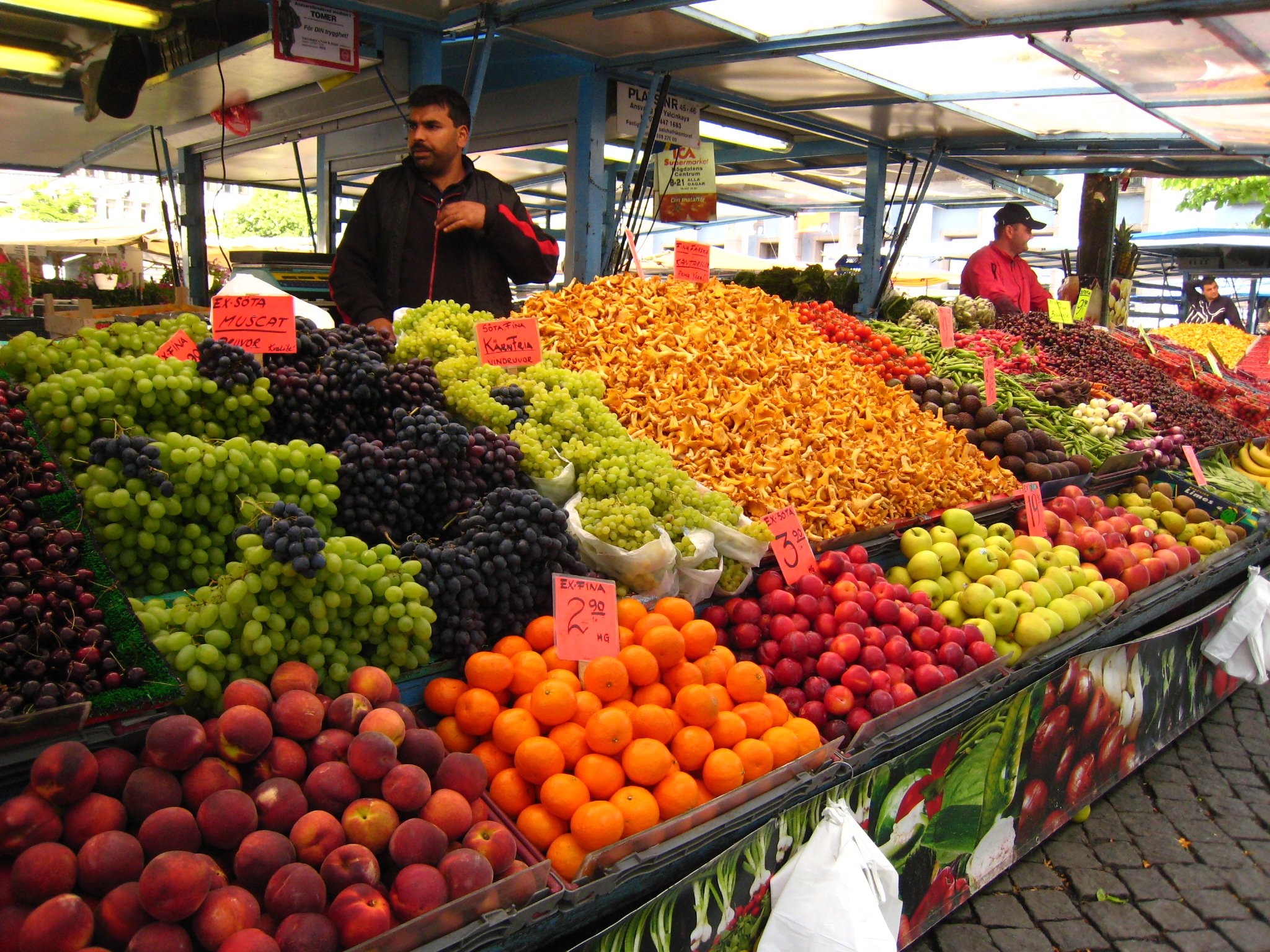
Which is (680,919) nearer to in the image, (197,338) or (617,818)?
(617,818)

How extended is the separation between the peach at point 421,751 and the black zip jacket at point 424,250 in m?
2.39

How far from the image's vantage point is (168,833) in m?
1.22

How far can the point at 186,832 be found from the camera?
4.05ft

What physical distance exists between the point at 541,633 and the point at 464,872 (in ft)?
2.25

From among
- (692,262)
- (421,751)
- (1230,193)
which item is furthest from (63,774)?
(1230,193)

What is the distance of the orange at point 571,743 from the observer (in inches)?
69.2

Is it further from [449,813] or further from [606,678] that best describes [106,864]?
[606,678]

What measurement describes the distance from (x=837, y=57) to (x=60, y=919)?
16.9ft

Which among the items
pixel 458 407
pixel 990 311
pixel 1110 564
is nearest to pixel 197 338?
pixel 458 407

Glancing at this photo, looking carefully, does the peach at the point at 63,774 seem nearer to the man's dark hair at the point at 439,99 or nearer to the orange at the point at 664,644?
the orange at the point at 664,644

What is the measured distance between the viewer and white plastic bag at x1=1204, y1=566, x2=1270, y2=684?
153 inches

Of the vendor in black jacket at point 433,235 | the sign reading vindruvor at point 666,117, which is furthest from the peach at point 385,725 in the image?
the sign reading vindruvor at point 666,117

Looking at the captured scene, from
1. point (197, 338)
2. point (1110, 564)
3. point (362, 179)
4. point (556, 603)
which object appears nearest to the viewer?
point (556, 603)

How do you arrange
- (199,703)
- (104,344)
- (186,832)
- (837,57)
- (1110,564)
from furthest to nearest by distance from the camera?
(837,57), (1110,564), (104,344), (199,703), (186,832)
